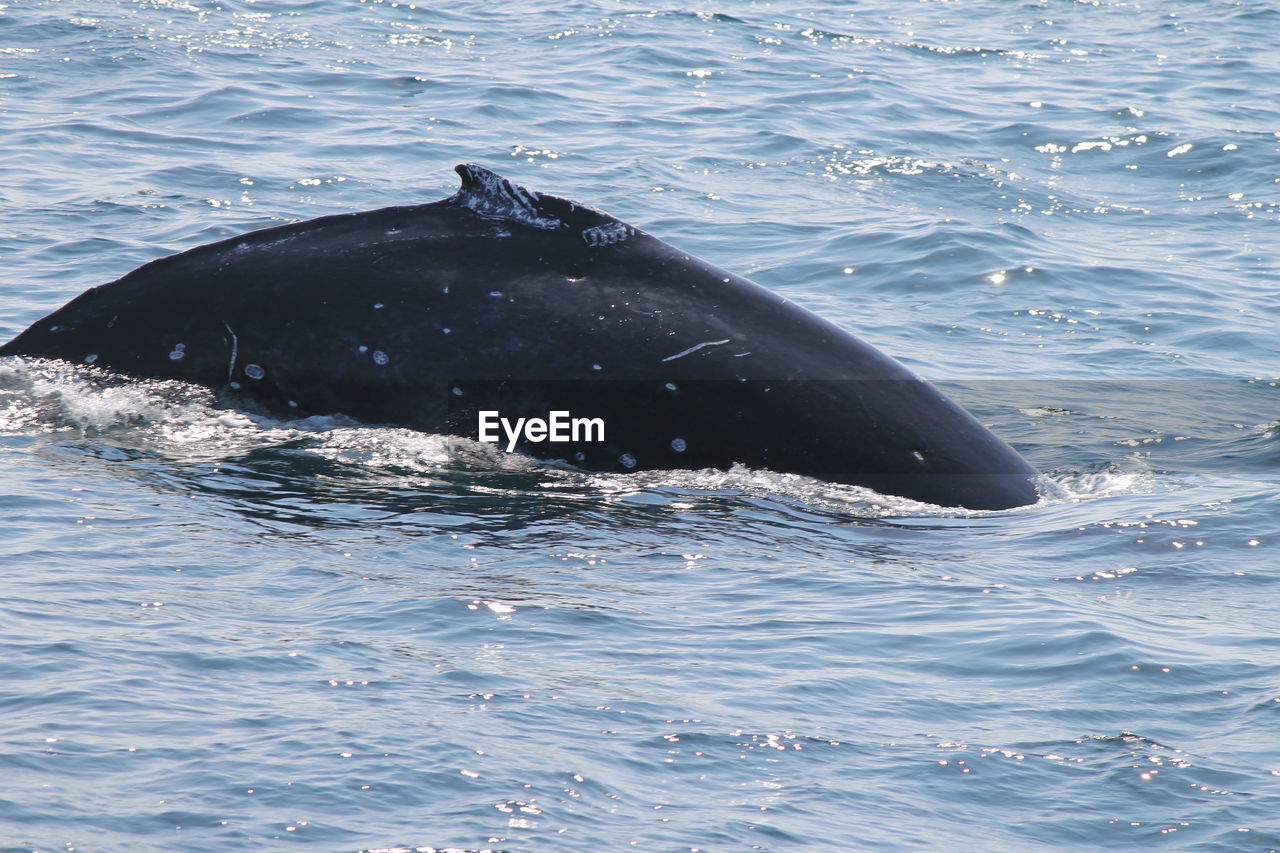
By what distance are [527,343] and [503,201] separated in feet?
2.32

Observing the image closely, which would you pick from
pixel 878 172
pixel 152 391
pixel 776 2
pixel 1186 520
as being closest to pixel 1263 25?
pixel 776 2

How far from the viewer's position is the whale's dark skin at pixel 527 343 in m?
7.27

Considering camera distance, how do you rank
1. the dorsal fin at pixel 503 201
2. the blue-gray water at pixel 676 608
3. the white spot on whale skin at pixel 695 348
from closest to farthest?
1. the blue-gray water at pixel 676 608
2. the white spot on whale skin at pixel 695 348
3. the dorsal fin at pixel 503 201

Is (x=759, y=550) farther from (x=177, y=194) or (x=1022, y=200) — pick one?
(x=1022, y=200)

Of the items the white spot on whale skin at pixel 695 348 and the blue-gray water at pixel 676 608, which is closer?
the blue-gray water at pixel 676 608

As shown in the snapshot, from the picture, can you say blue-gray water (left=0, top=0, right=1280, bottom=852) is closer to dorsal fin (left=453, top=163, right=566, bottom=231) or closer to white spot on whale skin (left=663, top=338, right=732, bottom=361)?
white spot on whale skin (left=663, top=338, right=732, bottom=361)

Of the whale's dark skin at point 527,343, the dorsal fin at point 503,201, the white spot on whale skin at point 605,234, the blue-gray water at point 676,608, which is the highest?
the dorsal fin at point 503,201

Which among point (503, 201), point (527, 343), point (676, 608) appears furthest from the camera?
point (503, 201)

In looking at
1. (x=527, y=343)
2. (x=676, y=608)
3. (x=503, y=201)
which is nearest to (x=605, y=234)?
(x=503, y=201)

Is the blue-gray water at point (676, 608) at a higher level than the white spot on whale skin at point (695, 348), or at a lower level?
lower

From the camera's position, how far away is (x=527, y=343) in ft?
23.8

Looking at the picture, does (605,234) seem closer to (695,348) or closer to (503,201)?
(503,201)

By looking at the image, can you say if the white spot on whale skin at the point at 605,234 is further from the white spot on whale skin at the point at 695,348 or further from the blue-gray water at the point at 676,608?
the blue-gray water at the point at 676,608

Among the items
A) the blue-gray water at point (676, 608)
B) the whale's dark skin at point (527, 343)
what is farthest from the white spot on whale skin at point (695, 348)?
the blue-gray water at point (676, 608)
